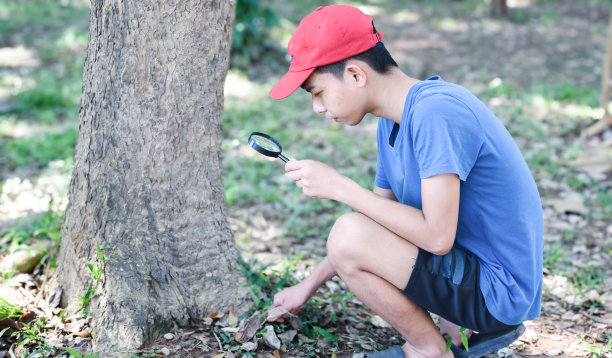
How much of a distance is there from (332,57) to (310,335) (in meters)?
1.18

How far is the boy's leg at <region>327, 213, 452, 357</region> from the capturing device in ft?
6.68

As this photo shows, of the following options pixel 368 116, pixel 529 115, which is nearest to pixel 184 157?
pixel 368 116

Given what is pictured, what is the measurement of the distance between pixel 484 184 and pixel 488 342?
0.72 m

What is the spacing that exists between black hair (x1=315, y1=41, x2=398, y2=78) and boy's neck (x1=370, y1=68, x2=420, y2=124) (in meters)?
0.03

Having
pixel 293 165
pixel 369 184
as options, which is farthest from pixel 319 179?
pixel 369 184

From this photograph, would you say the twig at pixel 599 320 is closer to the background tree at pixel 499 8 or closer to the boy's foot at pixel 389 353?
the boy's foot at pixel 389 353

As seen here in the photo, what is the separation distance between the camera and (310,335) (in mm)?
2430

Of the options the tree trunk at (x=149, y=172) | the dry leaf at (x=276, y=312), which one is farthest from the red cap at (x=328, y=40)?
the dry leaf at (x=276, y=312)

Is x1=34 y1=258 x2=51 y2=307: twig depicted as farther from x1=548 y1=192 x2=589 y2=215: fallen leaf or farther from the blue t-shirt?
x1=548 y1=192 x2=589 y2=215: fallen leaf

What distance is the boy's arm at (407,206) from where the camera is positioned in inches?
73.0

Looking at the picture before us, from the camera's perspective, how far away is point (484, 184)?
6.57 feet

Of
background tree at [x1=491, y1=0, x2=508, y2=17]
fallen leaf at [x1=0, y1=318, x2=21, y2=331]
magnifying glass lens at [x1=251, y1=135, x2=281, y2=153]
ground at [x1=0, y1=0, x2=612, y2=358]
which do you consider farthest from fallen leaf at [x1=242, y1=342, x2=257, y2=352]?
background tree at [x1=491, y1=0, x2=508, y2=17]

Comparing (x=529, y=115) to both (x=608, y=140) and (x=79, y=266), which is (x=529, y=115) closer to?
(x=608, y=140)

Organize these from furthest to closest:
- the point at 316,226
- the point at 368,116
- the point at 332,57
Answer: the point at 368,116, the point at 316,226, the point at 332,57
